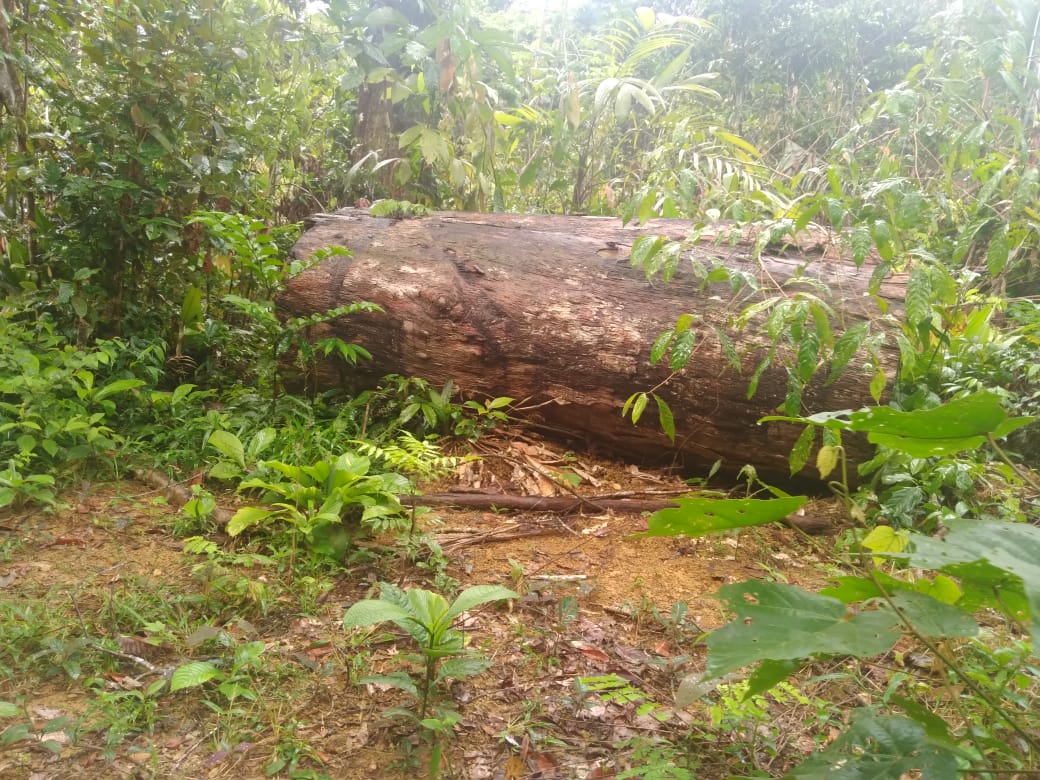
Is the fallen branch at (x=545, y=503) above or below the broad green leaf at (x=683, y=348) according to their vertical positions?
below

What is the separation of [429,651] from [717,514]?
889mm

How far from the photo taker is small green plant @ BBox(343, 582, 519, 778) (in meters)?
1.45

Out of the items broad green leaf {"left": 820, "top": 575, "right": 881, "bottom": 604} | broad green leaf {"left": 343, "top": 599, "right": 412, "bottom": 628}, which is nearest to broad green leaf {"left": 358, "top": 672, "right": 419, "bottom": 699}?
broad green leaf {"left": 343, "top": 599, "right": 412, "bottom": 628}

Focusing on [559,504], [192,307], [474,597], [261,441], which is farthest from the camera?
[192,307]

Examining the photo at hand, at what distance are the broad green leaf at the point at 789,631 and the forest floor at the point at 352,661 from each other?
0.26 m

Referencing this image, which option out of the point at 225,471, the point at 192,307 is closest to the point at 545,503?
the point at 225,471

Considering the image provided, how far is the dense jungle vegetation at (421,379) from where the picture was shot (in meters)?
→ 1.06

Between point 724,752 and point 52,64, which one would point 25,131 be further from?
point 724,752

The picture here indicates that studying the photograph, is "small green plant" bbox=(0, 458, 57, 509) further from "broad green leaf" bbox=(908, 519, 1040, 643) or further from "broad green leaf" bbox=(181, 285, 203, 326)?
"broad green leaf" bbox=(908, 519, 1040, 643)

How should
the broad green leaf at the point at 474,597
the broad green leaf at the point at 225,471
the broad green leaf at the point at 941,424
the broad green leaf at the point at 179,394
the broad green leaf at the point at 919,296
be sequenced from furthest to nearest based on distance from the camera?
the broad green leaf at the point at 179,394, the broad green leaf at the point at 225,471, the broad green leaf at the point at 919,296, the broad green leaf at the point at 474,597, the broad green leaf at the point at 941,424

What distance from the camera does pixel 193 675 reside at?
1499 millimetres

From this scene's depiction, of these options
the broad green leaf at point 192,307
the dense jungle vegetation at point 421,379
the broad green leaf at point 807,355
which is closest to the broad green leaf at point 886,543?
the dense jungle vegetation at point 421,379

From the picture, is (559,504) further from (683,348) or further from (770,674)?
(770,674)

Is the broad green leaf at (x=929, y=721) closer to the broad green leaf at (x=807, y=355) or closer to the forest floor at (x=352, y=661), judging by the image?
the forest floor at (x=352, y=661)
